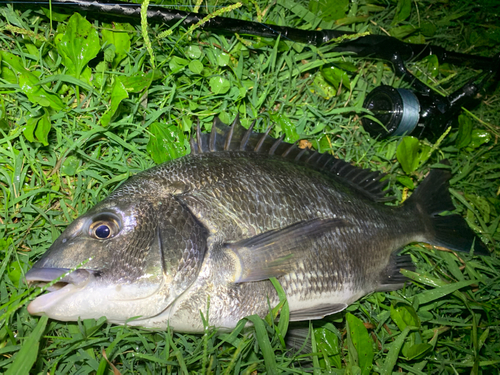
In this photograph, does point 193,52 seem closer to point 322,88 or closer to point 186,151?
point 186,151

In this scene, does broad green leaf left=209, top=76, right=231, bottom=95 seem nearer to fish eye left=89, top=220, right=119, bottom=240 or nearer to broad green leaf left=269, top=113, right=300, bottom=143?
broad green leaf left=269, top=113, right=300, bottom=143

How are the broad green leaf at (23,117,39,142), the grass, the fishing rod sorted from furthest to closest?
the fishing rod < the broad green leaf at (23,117,39,142) < the grass

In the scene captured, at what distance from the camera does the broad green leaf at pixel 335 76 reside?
2826mm

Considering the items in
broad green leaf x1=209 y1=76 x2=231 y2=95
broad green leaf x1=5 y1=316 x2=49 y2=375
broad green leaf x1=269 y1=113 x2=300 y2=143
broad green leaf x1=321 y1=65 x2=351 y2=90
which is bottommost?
broad green leaf x1=5 y1=316 x2=49 y2=375

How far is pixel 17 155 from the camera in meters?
2.14

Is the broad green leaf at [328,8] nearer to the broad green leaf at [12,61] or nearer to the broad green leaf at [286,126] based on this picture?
the broad green leaf at [286,126]

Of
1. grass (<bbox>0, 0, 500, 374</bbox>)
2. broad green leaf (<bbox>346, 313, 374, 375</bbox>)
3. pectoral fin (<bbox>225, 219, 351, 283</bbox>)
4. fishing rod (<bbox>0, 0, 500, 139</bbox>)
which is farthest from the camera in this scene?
fishing rod (<bbox>0, 0, 500, 139</bbox>)

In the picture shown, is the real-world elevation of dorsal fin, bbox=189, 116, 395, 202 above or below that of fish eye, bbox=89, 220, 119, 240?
above

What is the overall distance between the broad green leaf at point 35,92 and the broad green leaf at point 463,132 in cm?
345

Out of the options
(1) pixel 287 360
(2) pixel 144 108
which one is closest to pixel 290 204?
(1) pixel 287 360

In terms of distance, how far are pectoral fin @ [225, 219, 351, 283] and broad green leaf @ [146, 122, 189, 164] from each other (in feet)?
3.05

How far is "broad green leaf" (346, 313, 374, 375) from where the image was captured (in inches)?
86.2

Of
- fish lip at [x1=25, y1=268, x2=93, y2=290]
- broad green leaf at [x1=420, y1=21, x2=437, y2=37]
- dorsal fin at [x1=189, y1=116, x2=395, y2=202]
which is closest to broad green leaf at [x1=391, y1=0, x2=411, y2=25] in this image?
broad green leaf at [x1=420, y1=21, x2=437, y2=37]

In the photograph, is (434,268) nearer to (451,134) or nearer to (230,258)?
(451,134)
